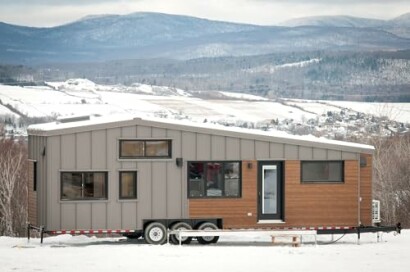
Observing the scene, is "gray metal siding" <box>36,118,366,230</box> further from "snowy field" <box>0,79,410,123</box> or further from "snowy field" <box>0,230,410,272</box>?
"snowy field" <box>0,79,410,123</box>

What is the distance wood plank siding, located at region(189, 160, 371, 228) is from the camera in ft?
112


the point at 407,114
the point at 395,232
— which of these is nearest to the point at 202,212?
the point at 395,232

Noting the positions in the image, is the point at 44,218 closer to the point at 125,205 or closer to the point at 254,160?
the point at 125,205

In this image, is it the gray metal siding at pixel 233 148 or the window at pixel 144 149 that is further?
the gray metal siding at pixel 233 148

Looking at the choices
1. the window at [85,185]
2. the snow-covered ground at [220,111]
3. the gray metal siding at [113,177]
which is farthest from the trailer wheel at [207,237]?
the snow-covered ground at [220,111]

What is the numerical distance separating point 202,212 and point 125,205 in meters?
2.20

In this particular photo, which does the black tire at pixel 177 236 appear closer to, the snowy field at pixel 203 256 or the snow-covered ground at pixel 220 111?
the snowy field at pixel 203 256

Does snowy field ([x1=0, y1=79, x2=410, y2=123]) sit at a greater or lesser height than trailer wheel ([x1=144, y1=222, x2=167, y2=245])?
greater

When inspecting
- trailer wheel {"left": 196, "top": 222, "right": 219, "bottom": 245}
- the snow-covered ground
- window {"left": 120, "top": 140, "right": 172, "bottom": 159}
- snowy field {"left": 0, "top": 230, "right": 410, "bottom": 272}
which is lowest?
snowy field {"left": 0, "top": 230, "right": 410, "bottom": 272}

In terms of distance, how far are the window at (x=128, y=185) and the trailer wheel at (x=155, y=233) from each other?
0.97 meters

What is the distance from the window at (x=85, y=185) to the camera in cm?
3347

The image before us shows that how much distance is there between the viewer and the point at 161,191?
33.8 m

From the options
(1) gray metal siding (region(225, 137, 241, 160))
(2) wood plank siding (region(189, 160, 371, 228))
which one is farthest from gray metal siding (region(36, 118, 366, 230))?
(2) wood plank siding (region(189, 160, 371, 228))

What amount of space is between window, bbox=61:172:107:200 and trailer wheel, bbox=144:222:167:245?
153cm
